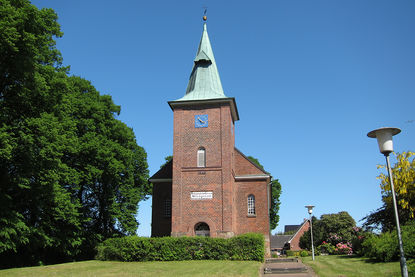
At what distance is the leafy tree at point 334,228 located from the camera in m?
34.1

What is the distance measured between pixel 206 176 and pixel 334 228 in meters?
15.2

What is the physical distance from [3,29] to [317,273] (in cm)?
1727

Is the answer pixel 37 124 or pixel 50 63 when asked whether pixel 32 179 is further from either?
pixel 50 63

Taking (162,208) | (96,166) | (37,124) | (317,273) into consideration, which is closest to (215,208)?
(162,208)

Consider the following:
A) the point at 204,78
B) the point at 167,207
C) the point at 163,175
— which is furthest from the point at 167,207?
the point at 204,78

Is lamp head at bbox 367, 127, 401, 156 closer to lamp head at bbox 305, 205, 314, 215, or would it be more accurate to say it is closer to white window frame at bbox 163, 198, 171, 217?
lamp head at bbox 305, 205, 314, 215

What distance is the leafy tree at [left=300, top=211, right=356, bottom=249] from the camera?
34.1 meters

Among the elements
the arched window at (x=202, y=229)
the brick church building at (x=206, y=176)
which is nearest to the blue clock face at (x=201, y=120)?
the brick church building at (x=206, y=176)

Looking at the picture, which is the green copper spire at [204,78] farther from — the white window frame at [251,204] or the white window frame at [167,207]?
the white window frame at [251,204]

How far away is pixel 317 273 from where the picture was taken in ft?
56.0

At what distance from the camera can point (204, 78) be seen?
3150cm

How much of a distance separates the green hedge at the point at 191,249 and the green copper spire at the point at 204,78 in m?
11.6

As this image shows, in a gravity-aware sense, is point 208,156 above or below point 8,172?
above

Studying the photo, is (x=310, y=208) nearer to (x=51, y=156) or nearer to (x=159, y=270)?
(x=159, y=270)
